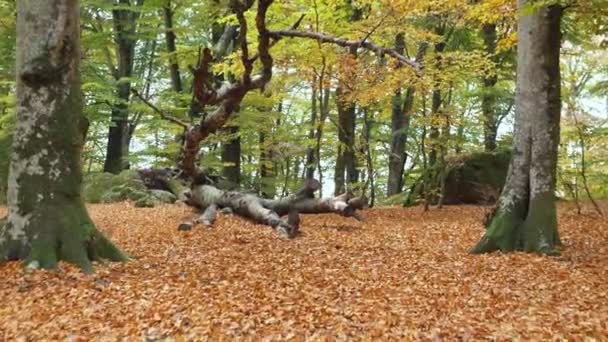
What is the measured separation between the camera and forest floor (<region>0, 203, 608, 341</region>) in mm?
4316

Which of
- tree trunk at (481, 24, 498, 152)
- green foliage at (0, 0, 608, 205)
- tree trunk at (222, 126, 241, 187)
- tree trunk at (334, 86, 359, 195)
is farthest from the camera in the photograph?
tree trunk at (222, 126, 241, 187)

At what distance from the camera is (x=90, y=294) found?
5277 mm

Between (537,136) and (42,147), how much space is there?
251 inches

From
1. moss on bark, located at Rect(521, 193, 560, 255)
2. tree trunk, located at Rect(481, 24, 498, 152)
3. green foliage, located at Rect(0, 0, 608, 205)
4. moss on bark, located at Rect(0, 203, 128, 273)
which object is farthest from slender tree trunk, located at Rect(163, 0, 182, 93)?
moss on bark, located at Rect(521, 193, 560, 255)

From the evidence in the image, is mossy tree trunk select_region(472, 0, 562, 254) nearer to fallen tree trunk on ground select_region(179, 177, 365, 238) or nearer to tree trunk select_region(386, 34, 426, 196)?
fallen tree trunk on ground select_region(179, 177, 365, 238)

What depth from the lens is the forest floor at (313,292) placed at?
4316mm

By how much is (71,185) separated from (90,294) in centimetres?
155

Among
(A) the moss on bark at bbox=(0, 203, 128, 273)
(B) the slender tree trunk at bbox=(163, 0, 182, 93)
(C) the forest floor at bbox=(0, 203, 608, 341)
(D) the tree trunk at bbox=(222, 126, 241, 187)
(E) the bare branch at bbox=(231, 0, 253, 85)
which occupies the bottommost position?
(C) the forest floor at bbox=(0, 203, 608, 341)

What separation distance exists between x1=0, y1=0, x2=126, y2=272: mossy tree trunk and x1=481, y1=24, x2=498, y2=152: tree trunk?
9.84m

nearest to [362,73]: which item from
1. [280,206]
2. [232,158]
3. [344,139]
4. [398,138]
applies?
[344,139]

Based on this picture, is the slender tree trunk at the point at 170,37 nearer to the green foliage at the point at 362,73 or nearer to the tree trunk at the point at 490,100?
the green foliage at the point at 362,73

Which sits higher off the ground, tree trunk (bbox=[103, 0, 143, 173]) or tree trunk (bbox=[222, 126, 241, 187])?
tree trunk (bbox=[103, 0, 143, 173])

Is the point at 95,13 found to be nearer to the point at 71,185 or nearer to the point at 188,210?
the point at 188,210

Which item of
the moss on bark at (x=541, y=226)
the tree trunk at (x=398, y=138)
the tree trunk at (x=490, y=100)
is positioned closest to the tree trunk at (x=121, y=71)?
the tree trunk at (x=398, y=138)
